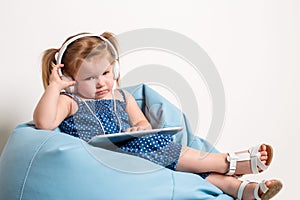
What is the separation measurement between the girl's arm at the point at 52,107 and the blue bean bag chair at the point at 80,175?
7 cm

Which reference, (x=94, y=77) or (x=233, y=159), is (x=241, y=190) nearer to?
(x=233, y=159)

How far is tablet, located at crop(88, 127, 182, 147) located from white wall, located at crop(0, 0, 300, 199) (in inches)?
24.6

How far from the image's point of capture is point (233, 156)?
1.50 meters

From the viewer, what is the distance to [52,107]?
4.60 ft

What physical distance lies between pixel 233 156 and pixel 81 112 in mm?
488

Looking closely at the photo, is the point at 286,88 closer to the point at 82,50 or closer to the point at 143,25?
the point at 143,25

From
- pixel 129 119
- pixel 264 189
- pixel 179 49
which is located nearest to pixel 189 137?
pixel 129 119

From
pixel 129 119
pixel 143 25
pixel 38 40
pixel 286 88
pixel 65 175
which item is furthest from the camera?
pixel 286 88

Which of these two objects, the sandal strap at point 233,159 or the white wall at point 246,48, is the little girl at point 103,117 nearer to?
the sandal strap at point 233,159

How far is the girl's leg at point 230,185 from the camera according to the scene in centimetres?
141

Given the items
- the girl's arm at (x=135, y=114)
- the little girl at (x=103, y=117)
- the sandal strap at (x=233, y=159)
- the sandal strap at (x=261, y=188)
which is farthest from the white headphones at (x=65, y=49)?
the sandal strap at (x=261, y=188)

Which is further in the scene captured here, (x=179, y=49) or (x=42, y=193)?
(x=179, y=49)

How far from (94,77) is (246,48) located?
97 cm

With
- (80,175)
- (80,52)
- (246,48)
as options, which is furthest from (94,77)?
(246,48)
